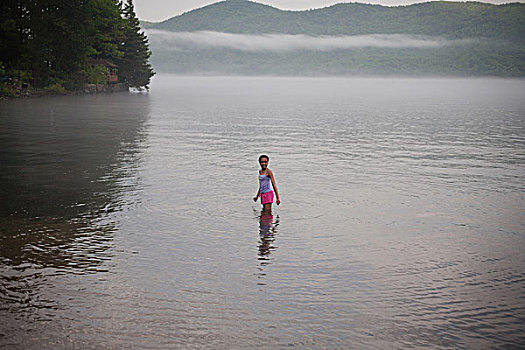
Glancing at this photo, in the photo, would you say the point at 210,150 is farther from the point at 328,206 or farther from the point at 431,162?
the point at 328,206

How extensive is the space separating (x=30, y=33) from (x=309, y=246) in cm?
5446

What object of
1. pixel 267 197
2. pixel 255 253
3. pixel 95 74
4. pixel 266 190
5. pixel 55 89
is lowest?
pixel 255 253

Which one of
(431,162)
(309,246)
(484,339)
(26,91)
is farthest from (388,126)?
(26,91)

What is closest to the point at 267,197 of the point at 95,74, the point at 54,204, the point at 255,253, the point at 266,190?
the point at 266,190

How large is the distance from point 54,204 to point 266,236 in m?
5.03

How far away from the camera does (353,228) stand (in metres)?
11.1

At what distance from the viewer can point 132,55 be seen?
8019 cm

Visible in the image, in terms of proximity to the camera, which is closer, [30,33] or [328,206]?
[328,206]

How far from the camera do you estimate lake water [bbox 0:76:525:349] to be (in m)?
6.59

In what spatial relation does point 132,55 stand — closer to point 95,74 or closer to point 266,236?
point 95,74

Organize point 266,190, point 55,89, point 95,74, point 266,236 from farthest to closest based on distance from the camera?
point 95,74 → point 55,89 → point 266,190 → point 266,236

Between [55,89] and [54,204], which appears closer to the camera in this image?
[54,204]

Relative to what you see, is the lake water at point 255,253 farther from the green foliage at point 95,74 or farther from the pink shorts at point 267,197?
the green foliage at point 95,74

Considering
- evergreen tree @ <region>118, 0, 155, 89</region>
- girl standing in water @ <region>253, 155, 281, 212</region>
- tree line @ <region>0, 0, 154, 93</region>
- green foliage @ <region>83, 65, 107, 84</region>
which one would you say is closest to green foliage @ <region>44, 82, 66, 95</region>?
tree line @ <region>0, 0, 154, 93</region>
